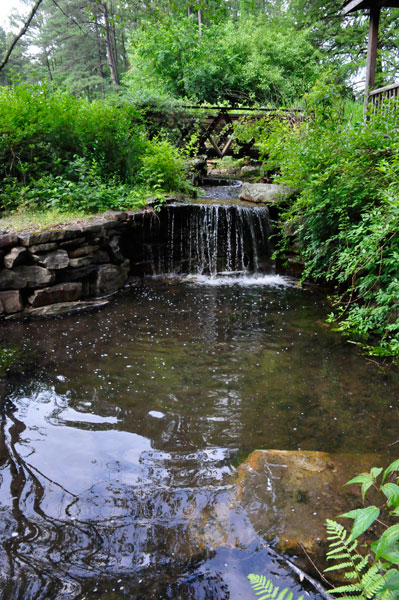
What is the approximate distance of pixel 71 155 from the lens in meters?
8.26

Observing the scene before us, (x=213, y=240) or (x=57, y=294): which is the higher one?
(x=213, y=240)

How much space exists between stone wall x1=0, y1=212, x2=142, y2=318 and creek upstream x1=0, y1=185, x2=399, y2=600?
0.57 metres

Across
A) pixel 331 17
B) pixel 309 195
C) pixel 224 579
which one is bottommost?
pixel 224 579

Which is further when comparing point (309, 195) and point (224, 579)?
point (309, 195)

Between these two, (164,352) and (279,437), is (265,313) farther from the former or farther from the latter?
(279,437)

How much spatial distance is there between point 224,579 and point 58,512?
3.67 ft

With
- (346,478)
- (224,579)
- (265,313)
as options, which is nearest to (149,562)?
(224,579)

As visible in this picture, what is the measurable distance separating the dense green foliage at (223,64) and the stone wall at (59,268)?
32.3 ft

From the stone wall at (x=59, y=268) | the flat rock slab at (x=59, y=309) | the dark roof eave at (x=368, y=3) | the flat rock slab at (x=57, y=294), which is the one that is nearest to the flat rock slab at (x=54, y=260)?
the stone wall at (x=59, y=268)

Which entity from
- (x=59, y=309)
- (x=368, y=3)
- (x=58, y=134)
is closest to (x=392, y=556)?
(x=59, y=309)

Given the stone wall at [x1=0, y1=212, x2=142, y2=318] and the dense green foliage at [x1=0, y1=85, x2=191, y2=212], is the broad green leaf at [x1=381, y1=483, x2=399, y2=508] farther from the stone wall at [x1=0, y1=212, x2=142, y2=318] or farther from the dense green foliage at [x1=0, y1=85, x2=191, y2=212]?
the dense green foliage at [x1=0, y1=85, x2=191, y2=212]

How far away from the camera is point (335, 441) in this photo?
316cm

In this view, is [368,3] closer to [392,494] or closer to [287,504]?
[287,504]

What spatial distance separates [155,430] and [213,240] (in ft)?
18.3
